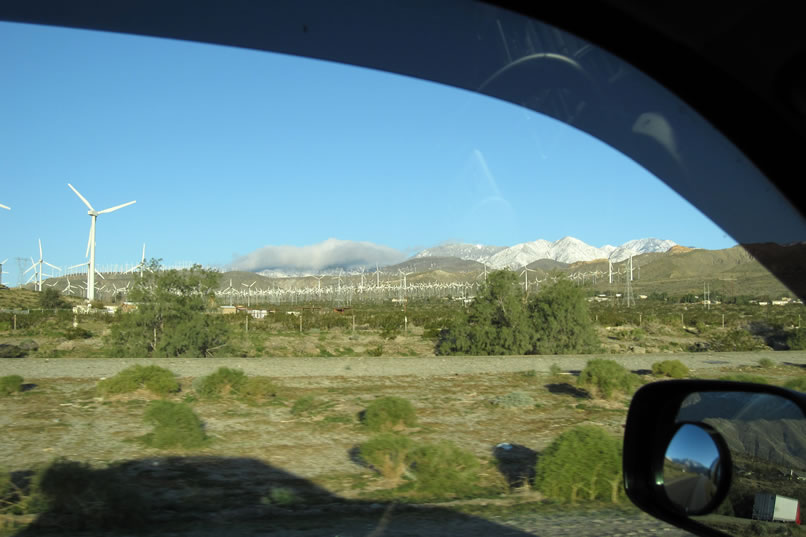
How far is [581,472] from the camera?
10695 millimetres

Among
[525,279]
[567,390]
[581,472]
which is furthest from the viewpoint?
[525,279]

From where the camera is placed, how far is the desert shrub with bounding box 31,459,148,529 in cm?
887

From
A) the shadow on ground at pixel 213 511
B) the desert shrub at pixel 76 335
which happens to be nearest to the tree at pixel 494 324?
the shadow on ground at pixel 213 511

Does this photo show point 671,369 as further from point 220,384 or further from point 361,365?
point 220,384

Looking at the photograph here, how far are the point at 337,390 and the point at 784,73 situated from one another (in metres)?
20.6

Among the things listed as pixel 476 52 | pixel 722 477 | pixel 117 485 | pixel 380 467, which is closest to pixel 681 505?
pixel 722 477

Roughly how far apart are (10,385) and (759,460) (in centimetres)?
2204

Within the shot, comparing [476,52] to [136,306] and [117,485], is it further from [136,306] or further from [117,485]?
[136,306]

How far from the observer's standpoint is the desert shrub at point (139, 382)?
19844 mm

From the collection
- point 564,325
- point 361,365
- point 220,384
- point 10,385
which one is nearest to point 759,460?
point 220,384

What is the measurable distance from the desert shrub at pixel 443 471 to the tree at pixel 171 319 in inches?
1037

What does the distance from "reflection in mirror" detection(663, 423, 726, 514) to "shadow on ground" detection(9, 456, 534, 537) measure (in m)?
5.88

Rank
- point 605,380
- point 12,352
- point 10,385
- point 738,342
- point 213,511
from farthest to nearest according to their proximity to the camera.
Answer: point 12,352 < point 738,342 < point 10,385 < point 605,380 < point 213,511

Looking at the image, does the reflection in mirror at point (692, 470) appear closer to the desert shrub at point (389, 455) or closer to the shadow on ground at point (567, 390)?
the desert shrub at point (389, 455)
